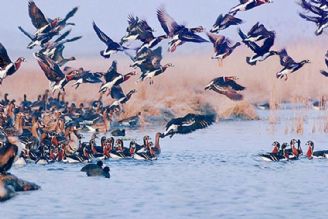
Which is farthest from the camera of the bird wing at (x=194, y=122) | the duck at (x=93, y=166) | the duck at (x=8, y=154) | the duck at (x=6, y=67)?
the duck at (x=6, y=67)

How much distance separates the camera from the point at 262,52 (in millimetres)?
23828

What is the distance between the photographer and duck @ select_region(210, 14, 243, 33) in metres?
23.7

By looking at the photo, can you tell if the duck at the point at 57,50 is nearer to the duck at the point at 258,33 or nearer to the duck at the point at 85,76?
the duck at the point at 85,76

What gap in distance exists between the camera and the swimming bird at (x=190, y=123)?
2005 centimetres

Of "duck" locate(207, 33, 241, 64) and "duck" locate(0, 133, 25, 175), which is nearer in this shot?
"duck" locate(0, 133, 25, 175)

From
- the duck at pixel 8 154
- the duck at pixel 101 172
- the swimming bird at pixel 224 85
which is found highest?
the swimming bird at pixel 224 85

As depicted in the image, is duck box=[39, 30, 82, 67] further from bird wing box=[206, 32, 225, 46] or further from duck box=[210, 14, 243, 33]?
duck box=[210, 14, 243, 33]

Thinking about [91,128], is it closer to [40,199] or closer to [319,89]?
[319,89]

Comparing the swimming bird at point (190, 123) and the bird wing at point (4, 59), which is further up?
the bird wing at point (4, 59)

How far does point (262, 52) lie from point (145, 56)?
311cm

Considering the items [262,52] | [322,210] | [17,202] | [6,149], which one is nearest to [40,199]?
[17,202]

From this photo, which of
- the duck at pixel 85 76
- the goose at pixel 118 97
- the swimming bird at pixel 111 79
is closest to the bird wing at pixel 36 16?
the duck at pixel 85 76

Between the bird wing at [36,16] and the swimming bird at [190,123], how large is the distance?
3852 mm

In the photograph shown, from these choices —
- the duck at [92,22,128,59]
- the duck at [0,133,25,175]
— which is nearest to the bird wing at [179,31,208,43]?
the duck at [92,22,128,59]
